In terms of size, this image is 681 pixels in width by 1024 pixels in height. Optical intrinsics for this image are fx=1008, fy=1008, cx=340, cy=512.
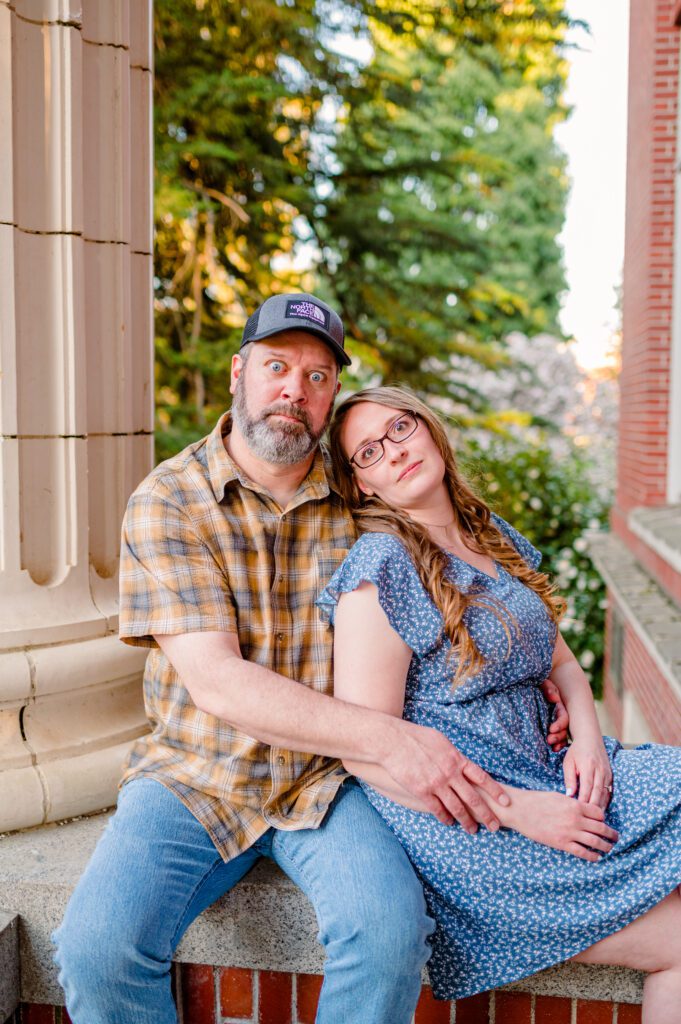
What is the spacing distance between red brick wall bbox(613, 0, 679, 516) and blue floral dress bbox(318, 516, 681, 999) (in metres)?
5.92

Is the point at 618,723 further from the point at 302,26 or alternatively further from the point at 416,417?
the point at 416,417

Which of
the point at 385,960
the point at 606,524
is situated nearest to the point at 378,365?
the point at 606,524

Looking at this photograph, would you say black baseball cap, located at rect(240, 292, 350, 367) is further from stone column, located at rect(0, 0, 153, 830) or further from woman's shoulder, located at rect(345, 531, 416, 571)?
stone column, located at rect(0, 0, 153, 830)

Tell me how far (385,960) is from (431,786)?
34cm

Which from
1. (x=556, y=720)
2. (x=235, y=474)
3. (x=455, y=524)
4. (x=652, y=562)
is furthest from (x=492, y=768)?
(x=652, y=562)

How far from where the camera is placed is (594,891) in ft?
6.87

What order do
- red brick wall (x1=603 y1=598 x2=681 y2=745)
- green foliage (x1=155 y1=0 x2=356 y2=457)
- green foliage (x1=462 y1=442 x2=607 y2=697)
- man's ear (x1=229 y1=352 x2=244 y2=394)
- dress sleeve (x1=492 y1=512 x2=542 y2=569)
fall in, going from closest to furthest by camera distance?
man's ear (x1=229 y1=352 x2=244 y2=394) → dress sleeve (x1=492 y1=512 x2=542 y2=569) → red brick wall (x1=603 y1=598 x2=681 y2=745) → green foliage (x1=155 y1=0 x2=356 y2=457) → green foliage (x1=462 y1=442 x2=607 y2=697)

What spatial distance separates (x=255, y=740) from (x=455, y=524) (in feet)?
2.41

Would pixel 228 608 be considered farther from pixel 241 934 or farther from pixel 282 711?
pixel 241 934

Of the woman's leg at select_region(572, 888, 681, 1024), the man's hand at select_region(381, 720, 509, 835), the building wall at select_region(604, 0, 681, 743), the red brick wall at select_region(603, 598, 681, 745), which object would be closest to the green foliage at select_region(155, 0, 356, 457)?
the building wall at select_region(604, 0, 681, 743)

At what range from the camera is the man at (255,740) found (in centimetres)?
195

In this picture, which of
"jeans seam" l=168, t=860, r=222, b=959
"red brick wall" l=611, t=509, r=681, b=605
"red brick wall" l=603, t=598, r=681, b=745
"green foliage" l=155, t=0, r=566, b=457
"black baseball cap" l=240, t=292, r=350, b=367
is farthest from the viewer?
"green foliage" l=155, t=0, r=566, b=457

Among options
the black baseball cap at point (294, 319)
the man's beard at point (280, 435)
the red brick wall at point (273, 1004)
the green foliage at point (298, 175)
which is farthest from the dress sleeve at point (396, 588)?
the green foliage at point (298, 175)

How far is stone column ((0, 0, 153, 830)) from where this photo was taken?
102 inches
